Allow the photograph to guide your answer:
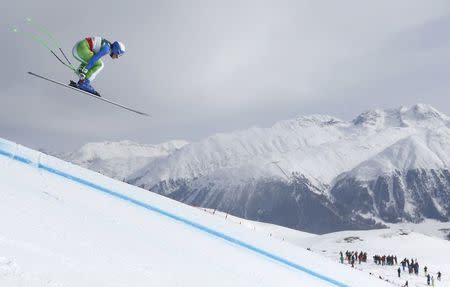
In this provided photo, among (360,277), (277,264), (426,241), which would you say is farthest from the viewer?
(426,241)

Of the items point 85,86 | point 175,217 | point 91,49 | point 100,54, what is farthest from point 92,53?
point 175,217

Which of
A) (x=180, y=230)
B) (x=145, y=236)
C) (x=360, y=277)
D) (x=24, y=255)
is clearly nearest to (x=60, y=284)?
(x=24, y=255)

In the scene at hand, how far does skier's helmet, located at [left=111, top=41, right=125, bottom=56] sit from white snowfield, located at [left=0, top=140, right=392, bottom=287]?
4108 mm

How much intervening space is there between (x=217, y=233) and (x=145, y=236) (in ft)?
17.4

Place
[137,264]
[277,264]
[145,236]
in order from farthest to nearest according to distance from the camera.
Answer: [277,264] < [145,236] < [137,264]

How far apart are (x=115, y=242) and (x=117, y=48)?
406 inches

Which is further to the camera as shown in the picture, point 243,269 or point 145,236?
point 243,269

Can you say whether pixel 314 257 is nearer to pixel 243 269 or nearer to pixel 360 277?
pixel 360 277

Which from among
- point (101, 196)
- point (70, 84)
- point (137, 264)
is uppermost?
point (70, 84)

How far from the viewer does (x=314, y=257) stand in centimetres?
1794

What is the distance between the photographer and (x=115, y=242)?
8.37 m

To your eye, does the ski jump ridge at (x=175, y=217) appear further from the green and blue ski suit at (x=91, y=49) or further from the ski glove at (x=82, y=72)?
the green and blue ski suit at (x=91, y=49)

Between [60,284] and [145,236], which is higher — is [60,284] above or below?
below

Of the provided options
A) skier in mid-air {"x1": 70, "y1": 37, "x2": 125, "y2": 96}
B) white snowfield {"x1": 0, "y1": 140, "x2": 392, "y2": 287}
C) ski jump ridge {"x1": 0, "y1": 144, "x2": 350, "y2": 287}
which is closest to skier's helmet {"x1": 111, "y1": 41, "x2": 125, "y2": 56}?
skier in mid-air {"x1": 70, "y1": 37, "x2": 125, "y2": 96}
